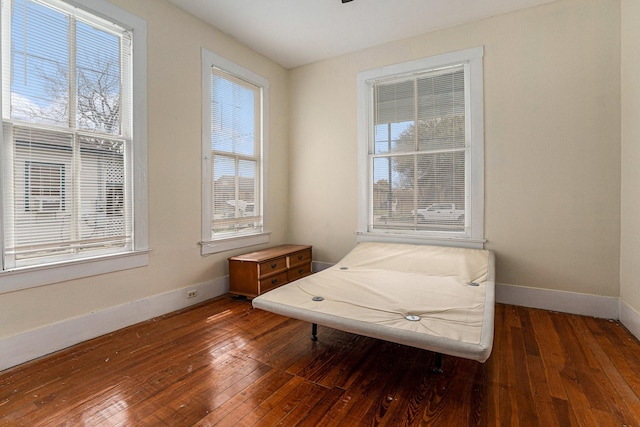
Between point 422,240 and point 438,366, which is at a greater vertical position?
point 422,240

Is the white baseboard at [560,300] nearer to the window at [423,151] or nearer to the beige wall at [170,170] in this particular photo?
the window at [423,151]

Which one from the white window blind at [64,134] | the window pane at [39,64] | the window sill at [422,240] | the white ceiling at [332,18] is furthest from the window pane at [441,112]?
the window pane at [39,64]

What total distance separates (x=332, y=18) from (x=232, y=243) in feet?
8.95

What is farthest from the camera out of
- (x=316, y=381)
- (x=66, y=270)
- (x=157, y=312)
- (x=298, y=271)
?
(x=298, y=271)

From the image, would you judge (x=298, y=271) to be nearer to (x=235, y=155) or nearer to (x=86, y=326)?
(x=235, y=155)

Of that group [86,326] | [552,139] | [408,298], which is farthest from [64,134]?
[552,139]

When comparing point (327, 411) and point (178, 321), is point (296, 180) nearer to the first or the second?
point (178, 321)

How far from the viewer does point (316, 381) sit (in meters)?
1.86

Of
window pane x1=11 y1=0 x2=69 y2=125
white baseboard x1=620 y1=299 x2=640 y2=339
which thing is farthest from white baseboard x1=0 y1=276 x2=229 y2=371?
white baseboard x1=620 y1=299 x2=640 y2=339

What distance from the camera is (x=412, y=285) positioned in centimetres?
259

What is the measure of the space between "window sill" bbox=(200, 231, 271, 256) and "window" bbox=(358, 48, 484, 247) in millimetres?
1324

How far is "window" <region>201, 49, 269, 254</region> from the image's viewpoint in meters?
3.34

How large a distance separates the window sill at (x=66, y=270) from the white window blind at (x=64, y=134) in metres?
0.07

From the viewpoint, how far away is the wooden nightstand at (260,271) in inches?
130
